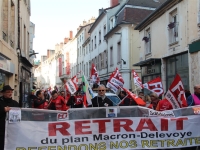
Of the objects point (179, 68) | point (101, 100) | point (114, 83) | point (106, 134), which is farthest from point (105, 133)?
point (179, 68)

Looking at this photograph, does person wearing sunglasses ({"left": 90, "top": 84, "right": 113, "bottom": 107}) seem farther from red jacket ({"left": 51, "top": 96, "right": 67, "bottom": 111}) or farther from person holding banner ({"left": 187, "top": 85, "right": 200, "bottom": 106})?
red jacket ({"left": 51, "top": 96, "right": 67, "bottom": 111})

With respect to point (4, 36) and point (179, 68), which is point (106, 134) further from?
point (179, 68)

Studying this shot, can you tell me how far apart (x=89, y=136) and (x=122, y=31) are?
2078cm

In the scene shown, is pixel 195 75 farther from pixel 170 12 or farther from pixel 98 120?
pixel 98 120

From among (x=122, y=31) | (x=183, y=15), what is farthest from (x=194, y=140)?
(x=122, y=31)

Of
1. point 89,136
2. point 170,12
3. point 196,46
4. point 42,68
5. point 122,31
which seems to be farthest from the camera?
point 42,68

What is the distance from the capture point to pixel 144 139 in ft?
20.5

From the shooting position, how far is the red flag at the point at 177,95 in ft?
22.5

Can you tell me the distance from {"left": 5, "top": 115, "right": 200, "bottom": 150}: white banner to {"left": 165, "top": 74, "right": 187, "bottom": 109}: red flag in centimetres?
46

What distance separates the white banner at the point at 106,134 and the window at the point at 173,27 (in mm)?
10031

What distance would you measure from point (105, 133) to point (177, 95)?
1977mm

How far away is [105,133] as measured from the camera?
6.23m

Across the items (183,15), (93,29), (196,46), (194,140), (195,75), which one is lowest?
(194,140)

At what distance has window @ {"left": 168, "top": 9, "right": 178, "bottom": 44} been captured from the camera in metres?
15.9
